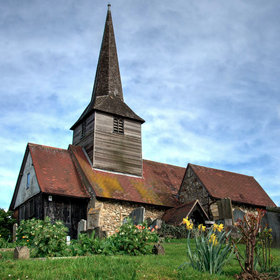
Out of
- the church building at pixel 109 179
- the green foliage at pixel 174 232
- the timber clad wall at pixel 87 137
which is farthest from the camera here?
the timber clad wall at pixel 87 137

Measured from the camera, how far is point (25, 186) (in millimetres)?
21469

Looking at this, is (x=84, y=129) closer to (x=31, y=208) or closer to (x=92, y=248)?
(x=31, y=208)

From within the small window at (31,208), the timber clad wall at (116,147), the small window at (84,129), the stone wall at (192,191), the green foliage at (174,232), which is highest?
the small window at (84,129)

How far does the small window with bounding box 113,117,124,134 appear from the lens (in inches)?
953

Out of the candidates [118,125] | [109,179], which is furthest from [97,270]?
[118,125]

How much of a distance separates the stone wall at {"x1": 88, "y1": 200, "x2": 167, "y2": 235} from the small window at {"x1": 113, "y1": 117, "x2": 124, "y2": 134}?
18.9 feet

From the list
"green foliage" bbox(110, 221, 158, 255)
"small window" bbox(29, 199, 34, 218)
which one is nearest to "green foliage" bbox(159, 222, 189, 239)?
"small window" bbox(29, 199, 34, 218)

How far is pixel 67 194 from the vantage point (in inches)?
746

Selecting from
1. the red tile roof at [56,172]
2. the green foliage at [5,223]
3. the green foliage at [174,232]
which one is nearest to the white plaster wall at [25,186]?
the red tile roof at [56,172]

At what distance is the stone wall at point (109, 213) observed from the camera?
61.9 ft

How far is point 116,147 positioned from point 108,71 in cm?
669

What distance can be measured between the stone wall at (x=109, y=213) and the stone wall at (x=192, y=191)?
3.12 meters

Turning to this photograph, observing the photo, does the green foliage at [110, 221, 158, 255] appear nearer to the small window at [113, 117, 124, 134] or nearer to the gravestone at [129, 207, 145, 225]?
the gravestone at [129, 207, 145, 225]

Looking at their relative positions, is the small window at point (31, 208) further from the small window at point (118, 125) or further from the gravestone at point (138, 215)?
the small window at point (118, 125)
